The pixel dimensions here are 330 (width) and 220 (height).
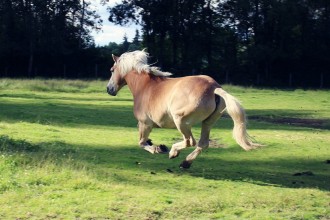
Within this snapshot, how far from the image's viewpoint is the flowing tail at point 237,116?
29.5 ft

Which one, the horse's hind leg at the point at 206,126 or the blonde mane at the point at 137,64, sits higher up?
the blonde mane at the point at 137,64

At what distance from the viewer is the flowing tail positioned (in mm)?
8977

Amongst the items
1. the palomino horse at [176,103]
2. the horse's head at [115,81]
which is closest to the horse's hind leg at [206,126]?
the palomino horse at [176,103]

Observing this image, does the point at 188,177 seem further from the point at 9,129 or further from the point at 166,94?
the point at 9,129

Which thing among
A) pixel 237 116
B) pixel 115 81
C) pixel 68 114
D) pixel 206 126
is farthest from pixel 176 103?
pixel 68 114

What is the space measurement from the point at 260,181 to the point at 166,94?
2.11 m

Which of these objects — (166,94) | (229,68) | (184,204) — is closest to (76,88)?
(229,68)

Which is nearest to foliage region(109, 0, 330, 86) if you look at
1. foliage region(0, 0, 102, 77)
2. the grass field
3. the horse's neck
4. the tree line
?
the tree line

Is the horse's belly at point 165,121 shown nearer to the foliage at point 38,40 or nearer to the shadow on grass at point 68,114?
the shadow on grass at point 68,114

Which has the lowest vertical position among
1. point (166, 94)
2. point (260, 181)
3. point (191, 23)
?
point (260, 181)

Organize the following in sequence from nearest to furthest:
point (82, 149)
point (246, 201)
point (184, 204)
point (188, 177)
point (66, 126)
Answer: point (184, 204)
point (246, 201)
point (188, 177)
point (82, 149)
point (66, 126)

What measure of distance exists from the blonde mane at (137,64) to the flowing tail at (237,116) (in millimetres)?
1553

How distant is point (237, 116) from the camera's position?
29.7 ft

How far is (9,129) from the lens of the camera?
14344 millimetres
